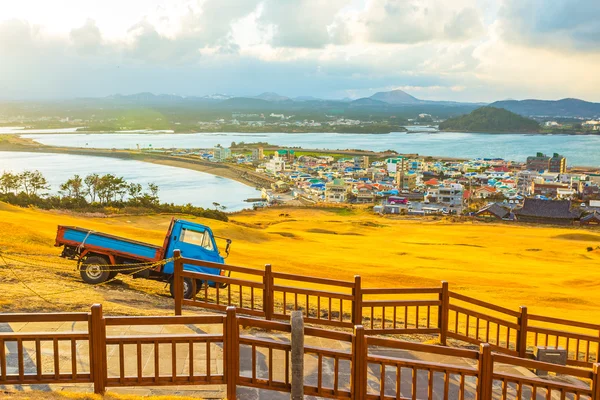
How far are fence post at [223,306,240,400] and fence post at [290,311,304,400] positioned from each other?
799mm

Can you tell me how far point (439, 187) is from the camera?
9125cm

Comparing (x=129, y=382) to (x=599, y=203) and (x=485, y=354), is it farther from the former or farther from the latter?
(x=599, y=203)

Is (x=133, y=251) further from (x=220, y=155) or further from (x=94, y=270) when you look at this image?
(x=220, y=155)

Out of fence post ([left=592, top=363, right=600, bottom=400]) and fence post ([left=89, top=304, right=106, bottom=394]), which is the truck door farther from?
fence post ([left=592, top=363, right=600, bottom=400])

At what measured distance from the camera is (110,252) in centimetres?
1425

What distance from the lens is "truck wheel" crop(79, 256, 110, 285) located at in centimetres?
1430

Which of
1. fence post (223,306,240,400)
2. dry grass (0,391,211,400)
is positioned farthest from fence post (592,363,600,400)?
dry grass (0,391,211,400)

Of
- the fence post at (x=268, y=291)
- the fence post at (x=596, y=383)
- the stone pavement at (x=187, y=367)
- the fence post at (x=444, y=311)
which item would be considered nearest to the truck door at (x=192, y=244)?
the fence post at (x=268, y=291)

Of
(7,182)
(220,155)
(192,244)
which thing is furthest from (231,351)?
(220,155)

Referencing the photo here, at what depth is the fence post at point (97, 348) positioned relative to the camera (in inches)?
293

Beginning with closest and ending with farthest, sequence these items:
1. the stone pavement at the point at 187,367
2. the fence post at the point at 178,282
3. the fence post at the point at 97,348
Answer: the fence post at the point at 97,348
the stone pavement at the point at 187,367
the fence post at the point at 178,282

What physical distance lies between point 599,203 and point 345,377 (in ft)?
279

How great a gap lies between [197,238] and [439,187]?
81010 mm

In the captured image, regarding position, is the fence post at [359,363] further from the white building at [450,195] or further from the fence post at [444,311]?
the white building at [450,195]
